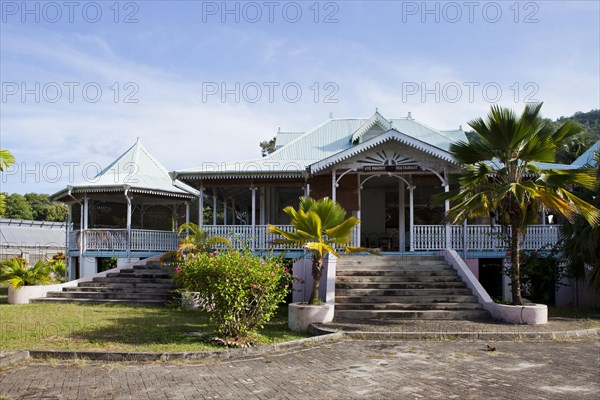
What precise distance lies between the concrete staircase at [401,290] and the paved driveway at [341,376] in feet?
10.1

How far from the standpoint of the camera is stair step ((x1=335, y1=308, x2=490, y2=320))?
12633 millimetres

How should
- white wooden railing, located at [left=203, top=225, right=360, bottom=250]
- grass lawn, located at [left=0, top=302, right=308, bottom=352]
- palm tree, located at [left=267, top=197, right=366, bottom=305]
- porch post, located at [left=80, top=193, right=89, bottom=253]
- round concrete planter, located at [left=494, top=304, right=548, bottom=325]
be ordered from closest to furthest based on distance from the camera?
grass lawn, located at [left=0, top=302, right=308, bottom=352] → palm tree, located at [left=267, top=197, right=366, bottom=305] → round concrete planter, located at [left=494, top=304, right=548, bottom=325] → white wooden railing, located at [left=203, top=225, right=360, bottom=250] → porch post, located at [left=80, top=193, right=89, bottom=253]

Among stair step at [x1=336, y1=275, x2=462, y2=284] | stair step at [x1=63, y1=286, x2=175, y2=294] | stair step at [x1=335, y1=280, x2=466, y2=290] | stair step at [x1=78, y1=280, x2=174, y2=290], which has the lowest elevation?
stair step at [x1=63, y1=286, x2=175, y2=294]

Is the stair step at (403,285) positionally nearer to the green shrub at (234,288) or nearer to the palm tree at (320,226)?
the palm tree at (320,226)

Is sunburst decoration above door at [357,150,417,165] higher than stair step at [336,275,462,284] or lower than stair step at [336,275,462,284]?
higher

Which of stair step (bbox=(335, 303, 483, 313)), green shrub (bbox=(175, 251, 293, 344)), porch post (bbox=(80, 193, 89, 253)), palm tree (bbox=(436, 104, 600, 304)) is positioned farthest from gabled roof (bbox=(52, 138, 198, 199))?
palm tree (bbox=(436, 104, 600, 304))

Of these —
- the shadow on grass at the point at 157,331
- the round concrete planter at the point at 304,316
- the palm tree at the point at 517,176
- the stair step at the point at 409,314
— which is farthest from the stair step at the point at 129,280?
the palm tree at the point at 517,176

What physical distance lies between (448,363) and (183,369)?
401 centimetres

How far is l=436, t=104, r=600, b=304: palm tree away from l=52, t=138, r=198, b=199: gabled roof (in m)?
13.1

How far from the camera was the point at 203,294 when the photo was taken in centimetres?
977

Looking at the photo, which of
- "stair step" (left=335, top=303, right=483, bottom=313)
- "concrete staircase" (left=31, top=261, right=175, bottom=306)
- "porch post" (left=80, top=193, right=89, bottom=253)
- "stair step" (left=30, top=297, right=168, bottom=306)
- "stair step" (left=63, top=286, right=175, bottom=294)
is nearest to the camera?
"stair step" (left=335, top=303, right=483, bottom=313)

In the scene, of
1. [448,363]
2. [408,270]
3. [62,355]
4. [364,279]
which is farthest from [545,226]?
[62,355]

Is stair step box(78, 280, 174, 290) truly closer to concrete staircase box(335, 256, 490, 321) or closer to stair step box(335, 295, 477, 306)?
concrete staircase box(335, 256, 490, 321)

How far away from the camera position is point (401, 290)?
1387 centimetres
